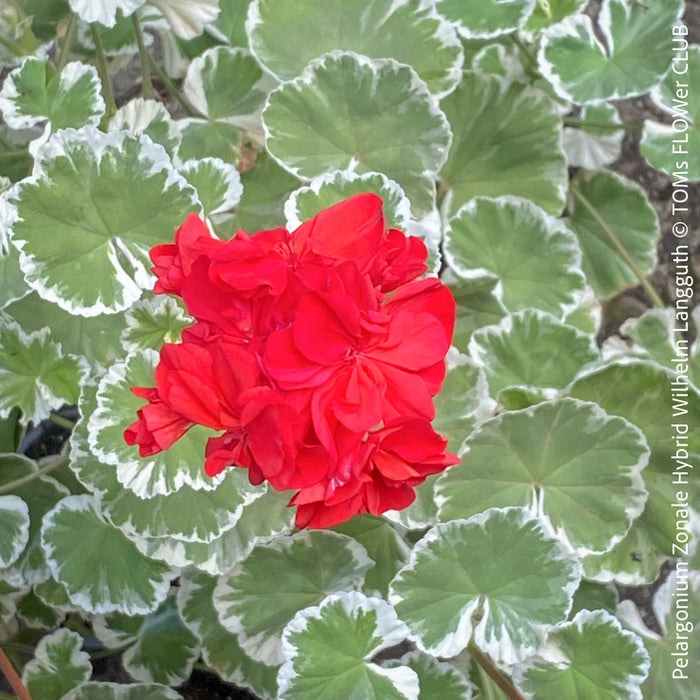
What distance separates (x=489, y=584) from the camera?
702 millimetres

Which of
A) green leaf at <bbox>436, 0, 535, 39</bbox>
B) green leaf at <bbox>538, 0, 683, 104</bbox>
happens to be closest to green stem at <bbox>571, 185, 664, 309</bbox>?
green leaf at <bbox>538, 0, 683, 104</bbox>

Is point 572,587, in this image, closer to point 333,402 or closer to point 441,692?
point 441,692

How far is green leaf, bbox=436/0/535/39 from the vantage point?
0.86 metres

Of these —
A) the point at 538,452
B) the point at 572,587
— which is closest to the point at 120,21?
the point at 538,452

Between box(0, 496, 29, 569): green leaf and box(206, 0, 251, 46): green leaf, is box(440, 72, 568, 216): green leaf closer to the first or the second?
box(206, 0, 251, 46): green leaf

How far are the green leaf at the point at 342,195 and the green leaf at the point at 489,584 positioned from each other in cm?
29

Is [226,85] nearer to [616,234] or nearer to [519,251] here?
[519,251]

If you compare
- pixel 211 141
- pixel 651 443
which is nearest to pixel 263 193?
pixel 211 141

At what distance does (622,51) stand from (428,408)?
2.25 feet

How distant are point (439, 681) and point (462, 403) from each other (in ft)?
0.94

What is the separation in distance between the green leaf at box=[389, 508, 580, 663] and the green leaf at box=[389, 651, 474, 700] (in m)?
0.10

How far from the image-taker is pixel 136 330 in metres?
0.72

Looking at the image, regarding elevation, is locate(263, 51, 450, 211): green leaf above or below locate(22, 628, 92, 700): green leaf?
above
